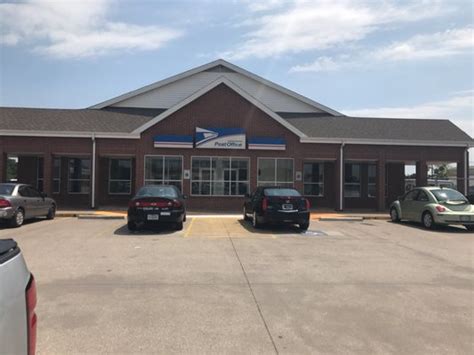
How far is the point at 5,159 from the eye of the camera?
2216 centimetres

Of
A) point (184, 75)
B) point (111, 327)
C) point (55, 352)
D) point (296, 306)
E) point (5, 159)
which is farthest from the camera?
point (184, 75)

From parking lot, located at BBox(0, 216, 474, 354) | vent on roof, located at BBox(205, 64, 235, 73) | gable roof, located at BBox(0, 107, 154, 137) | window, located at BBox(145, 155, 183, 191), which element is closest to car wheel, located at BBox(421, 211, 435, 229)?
parking lot, located at BBox(0, 216, 474, 354)

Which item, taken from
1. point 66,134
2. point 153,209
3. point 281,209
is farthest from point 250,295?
point 66,134

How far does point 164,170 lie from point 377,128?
13.0m

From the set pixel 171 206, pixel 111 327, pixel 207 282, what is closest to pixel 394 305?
pixel 207 282

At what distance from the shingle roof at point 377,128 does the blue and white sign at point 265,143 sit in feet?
6.21

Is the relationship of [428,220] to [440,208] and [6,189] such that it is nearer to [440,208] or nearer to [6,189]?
[440,208]

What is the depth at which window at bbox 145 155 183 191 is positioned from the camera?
22.2 m

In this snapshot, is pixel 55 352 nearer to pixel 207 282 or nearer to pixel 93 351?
pixel 93 351

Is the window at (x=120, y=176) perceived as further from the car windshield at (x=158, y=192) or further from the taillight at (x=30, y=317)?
the taillight at (x=30, y=317)

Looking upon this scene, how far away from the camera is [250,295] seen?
248 inches

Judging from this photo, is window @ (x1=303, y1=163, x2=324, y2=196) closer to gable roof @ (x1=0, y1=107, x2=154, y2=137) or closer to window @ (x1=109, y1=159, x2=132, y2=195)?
gable roof @ (x1=0, y1=107, x2=154, y2=137)

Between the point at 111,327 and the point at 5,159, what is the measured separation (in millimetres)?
20480

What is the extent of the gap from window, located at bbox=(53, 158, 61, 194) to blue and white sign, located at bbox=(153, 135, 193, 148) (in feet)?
24.4
